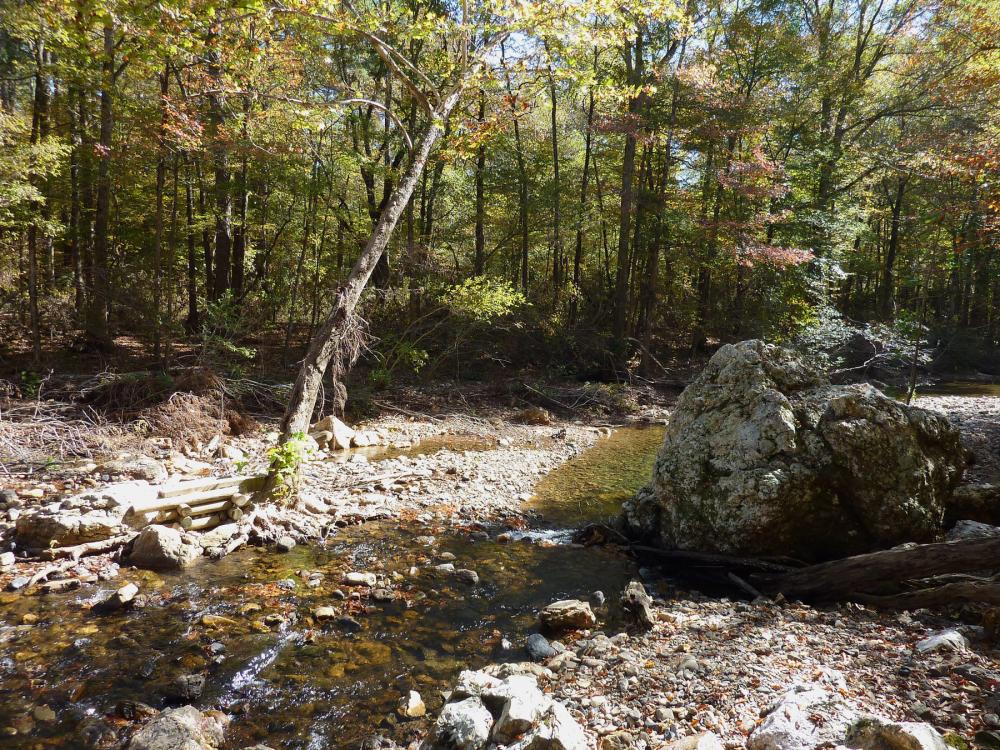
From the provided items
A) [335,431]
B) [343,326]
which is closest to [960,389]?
[335,431]

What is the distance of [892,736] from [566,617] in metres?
2.54

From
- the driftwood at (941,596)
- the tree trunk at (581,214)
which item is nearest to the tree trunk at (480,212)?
the tree trunk at (581,214)

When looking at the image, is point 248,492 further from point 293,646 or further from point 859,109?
point 859,109

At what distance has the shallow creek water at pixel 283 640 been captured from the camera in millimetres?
3504

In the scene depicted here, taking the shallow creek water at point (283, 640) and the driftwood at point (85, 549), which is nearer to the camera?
the shallow creek water at point (283, 640)

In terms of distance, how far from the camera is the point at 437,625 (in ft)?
15.6

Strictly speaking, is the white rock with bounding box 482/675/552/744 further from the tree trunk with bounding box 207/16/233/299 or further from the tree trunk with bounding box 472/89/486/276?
the tree trunk with bounding box 472/89/486/276

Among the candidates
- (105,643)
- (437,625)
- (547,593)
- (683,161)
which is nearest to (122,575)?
(105,643)

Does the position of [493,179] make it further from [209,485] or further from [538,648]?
[538,648]

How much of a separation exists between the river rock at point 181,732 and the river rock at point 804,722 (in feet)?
10.0

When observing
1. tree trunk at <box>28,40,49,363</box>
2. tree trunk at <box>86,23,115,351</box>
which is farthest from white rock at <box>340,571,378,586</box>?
tree trunk at <box>86,23,115,351</box>

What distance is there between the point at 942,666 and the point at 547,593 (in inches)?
121

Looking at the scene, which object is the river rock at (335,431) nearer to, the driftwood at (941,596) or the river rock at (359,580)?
the river rock at (359,580)

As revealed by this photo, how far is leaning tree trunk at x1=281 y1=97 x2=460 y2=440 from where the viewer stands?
801cm
